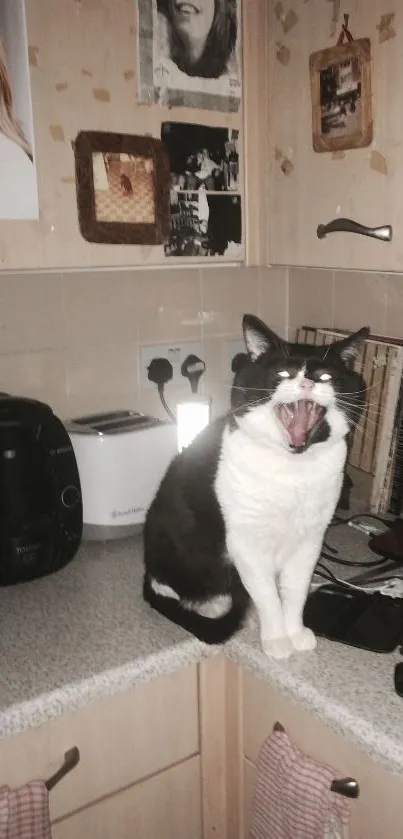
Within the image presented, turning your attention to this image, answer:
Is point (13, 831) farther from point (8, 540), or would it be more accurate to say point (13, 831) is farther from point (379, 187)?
point (379, 187)

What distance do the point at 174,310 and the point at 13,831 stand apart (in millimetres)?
1056

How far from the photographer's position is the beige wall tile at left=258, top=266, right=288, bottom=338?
1753mm

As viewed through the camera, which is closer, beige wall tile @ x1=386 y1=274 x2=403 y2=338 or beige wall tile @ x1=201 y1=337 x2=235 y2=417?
beige wall tile @ x1=386 y1=274 x2=403 y2=338

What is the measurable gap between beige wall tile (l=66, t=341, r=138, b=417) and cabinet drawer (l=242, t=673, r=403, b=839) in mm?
682

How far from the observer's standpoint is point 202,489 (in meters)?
1.10

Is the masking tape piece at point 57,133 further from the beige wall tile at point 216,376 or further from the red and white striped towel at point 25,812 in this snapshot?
the red and white striped towel at point 25,812

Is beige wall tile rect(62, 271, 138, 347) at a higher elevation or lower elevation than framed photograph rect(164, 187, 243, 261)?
lower

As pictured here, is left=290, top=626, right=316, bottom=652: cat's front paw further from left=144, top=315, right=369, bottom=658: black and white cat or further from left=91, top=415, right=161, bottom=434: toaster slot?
left=91, top=415, right=161, bottom=434: toaster slot

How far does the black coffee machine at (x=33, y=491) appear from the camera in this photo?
1.19m

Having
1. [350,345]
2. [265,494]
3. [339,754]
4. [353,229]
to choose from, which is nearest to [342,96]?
[353,229]

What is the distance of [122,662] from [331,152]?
0.86m

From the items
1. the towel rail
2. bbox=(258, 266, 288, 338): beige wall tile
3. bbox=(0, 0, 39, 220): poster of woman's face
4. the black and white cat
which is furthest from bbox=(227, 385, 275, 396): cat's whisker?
bbox=(258, 266, 288, 338): beige wall tile

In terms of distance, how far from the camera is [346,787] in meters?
0.93

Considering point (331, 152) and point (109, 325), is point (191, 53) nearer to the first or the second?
point (331, 152)
